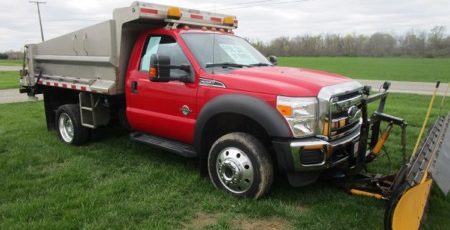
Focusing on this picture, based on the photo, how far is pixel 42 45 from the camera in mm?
7973

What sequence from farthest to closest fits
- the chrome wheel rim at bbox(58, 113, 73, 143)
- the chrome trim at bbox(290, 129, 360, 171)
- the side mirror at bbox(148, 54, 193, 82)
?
the chrome wheel rim at bbox(58, 113, 73, 143), the side mirror at bbox(148, 54, 193, 82), the chrome trim at bbox(290, 129, 360, 171)

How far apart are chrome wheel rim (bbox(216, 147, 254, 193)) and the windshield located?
115cm

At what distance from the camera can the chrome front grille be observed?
4.46 meters

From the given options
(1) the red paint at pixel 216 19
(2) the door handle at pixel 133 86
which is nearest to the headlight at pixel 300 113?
(2) the door handle at pixel 133 86

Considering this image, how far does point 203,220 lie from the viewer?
439 centimetres

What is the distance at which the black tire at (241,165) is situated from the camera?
4.61m

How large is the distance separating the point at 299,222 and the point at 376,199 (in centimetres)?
112

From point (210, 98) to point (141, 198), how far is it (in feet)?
4.57

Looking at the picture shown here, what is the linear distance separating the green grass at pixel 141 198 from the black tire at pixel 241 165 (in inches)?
5.0

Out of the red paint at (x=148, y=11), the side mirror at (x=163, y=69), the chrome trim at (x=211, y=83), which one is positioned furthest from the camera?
the red paint at (x=148, y=11)

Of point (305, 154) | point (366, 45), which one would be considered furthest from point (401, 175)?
point (366, 45)

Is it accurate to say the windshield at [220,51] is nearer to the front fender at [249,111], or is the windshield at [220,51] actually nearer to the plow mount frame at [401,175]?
the front fender at [249,111]

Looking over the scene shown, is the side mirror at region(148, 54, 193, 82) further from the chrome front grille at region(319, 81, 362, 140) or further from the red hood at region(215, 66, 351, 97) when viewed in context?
the chrome front grille at region(319, 81, 362, 140)

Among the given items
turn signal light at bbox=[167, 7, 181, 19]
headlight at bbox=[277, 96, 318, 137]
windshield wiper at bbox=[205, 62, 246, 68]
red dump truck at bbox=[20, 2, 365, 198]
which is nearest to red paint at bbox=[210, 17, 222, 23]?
red dump truck at bbox=[20, 2, 365, 198]
